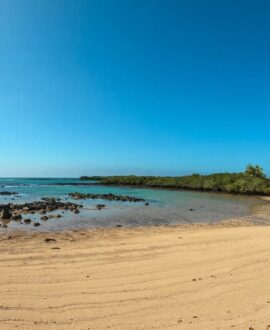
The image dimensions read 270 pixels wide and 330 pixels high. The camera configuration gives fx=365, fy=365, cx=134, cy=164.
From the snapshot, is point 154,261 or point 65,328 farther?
point 154,261

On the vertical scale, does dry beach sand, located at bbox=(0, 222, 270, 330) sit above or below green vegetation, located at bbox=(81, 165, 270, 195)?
below

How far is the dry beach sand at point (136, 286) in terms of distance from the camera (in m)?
5.87

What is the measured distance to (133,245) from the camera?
1263cm

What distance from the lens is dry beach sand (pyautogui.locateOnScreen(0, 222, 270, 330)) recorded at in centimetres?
587

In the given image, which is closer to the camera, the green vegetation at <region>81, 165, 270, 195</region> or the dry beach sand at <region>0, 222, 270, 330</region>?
the dry beach sand at <region>0, 222, 270, 330</region>

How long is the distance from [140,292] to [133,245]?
5407mm

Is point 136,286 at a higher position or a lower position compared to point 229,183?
lower

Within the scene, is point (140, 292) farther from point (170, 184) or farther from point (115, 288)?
point (170, 184)

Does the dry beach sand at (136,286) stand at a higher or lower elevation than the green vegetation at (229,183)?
lower

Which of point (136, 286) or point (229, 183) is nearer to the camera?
point (136, 286)

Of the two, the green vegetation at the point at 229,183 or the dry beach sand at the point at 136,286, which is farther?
the green vegetation at the point at 229,183

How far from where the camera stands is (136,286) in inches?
300

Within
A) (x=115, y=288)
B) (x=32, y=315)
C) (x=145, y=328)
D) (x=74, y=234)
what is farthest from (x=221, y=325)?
Result: (x=74, y=234)

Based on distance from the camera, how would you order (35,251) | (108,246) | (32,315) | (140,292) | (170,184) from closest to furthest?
1. (32,315)
2. (140,292)
3. (35,251)
4. (108,246)
5. (170,184)
